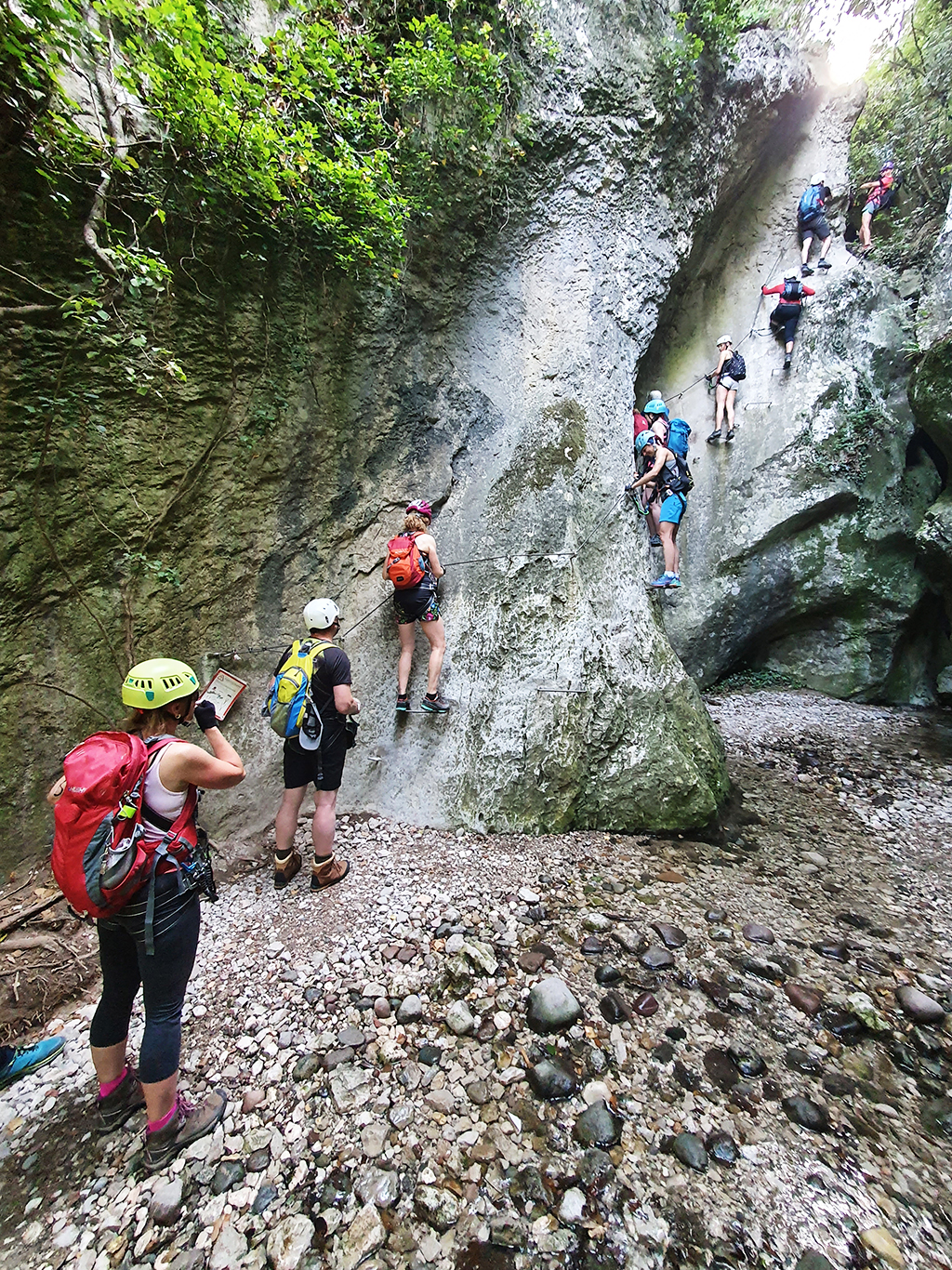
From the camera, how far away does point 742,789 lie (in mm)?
6320

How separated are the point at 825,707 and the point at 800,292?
752 cm

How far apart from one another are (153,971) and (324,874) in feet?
6.51

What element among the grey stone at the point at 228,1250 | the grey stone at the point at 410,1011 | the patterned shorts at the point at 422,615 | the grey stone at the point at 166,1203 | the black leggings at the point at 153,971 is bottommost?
the grey stone at the point at 228,1250

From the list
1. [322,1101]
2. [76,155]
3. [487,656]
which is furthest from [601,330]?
[322,1101]

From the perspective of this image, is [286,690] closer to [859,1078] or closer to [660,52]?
[859,1078]

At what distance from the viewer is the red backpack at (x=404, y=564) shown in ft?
17.1

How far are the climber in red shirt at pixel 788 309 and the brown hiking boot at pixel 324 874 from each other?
11130 mm

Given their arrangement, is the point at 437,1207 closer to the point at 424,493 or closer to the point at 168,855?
the point at 168,855

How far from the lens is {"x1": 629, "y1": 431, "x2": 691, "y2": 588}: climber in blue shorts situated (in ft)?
25.2

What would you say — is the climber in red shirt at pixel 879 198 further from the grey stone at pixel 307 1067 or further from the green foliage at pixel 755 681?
the grey stone at pixel 307 1067

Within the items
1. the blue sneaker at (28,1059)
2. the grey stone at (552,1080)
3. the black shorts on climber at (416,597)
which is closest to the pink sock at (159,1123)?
the blue sneaker at (28,1059)

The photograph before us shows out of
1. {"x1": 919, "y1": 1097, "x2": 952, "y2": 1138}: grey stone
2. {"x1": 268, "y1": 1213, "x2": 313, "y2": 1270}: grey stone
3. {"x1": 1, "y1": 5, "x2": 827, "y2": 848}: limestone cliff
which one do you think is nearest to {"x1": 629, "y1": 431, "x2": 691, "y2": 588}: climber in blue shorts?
{"x1": 1, "y1": 5, "x2": 827, "y2": 848}: limestone cliff

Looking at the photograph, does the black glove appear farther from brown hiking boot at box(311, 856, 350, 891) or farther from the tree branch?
the tree branch

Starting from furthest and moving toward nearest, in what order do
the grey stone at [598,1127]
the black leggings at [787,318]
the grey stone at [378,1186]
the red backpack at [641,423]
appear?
the black leggings at [787,318] < the red backpack at [641,423] < the grey stone at [598,1127] < the grey stone at [378,1186]
